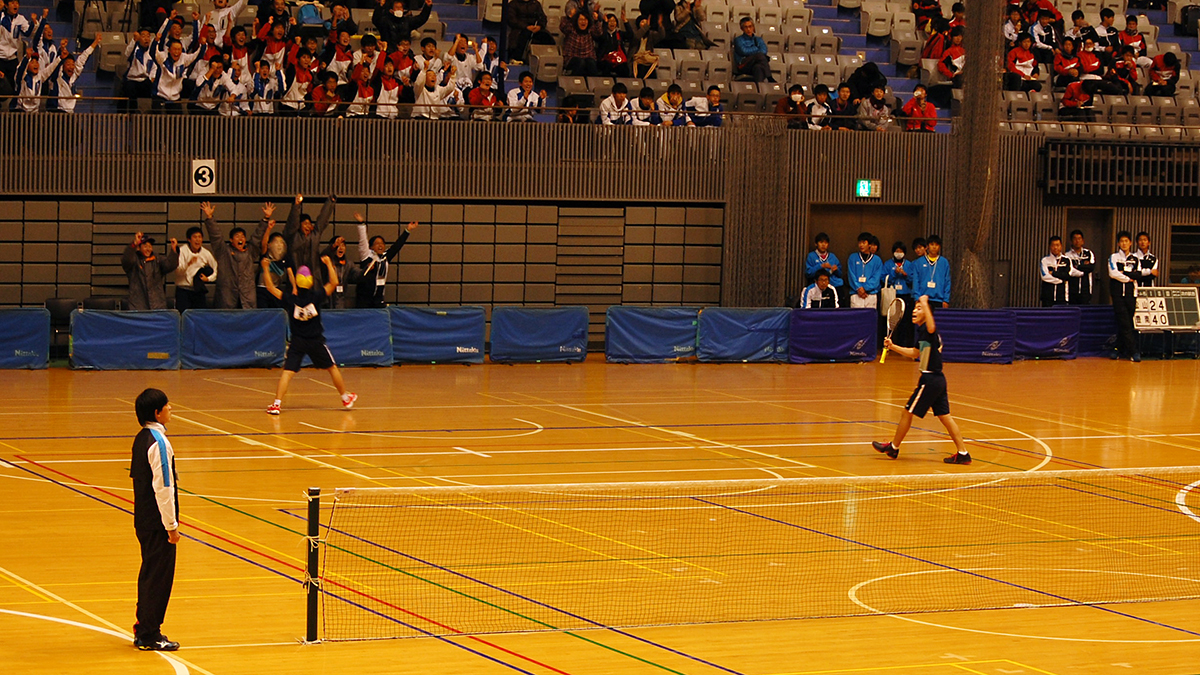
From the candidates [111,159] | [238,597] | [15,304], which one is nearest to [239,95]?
[111,159]

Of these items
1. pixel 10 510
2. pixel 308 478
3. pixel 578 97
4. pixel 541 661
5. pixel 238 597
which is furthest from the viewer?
pixel 578 97

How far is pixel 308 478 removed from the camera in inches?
614

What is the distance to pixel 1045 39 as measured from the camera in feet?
114

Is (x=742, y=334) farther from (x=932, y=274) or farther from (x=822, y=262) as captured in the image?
(x=932, y=274)

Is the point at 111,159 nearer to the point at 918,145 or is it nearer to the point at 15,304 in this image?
Result: the point at 15,304

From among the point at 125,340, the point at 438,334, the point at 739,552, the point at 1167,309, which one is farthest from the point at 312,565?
the point at 1167,309

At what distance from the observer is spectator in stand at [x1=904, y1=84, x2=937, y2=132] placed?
102ft

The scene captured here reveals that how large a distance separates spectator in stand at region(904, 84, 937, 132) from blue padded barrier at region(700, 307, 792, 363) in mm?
5712

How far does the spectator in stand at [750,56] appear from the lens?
31.5 m

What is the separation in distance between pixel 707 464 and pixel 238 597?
757cm

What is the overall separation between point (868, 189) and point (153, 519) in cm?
2367

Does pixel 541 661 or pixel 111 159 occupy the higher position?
pixel 111 159

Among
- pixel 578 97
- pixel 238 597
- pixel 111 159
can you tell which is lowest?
pixel 238 597

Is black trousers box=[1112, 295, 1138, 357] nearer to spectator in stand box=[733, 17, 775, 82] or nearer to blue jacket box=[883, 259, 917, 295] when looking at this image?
blue jacket box=[883, 259, 917, 295]
